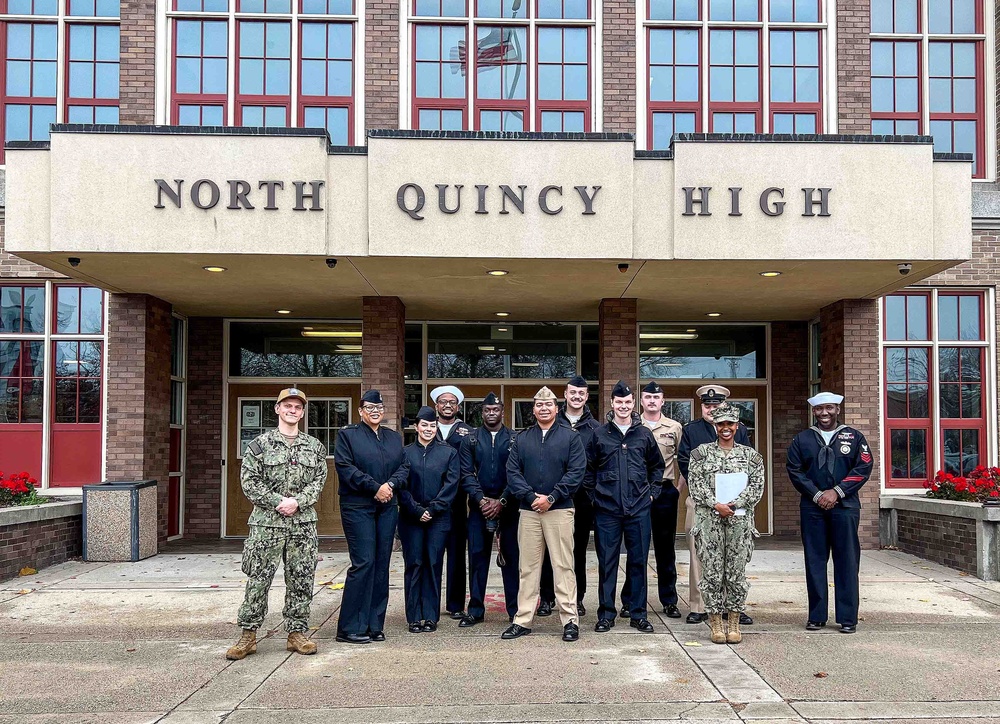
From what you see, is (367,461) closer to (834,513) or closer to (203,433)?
(834,513)

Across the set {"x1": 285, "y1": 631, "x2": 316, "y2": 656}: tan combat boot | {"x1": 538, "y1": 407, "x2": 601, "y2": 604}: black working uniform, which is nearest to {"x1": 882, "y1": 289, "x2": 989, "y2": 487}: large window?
{"x1": 538, "y1": 407, "x2": 601, "y2": 604}: black working uniform

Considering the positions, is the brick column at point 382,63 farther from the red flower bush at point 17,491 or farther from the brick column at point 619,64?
the red flower bush at point 17,491

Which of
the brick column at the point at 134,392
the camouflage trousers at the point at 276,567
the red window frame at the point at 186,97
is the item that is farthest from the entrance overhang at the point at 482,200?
the camouflage trousers at the point at 276,567

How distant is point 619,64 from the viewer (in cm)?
1289

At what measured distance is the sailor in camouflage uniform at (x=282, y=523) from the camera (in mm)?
6805

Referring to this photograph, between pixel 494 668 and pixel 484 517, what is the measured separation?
5.22 ft

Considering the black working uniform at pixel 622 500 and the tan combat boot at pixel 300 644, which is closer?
the tan combat boot at pixel 300 644

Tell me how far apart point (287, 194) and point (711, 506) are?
5488mm

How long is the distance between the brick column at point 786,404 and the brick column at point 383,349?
228 inches

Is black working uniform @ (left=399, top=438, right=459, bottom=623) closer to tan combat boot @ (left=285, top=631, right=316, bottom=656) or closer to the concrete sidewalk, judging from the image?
→ the concrete sidewalk

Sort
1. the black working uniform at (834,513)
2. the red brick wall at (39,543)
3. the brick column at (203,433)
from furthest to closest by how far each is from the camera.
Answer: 1. the brick column at (203,433)
2. the red brick wall at (39,543)
3. the black working uniform at (834,513)

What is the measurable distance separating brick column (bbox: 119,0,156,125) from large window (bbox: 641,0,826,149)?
6586 mm

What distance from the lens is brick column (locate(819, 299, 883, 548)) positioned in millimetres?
12531

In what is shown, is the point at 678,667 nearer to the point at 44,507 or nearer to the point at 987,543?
the point at 987,543
